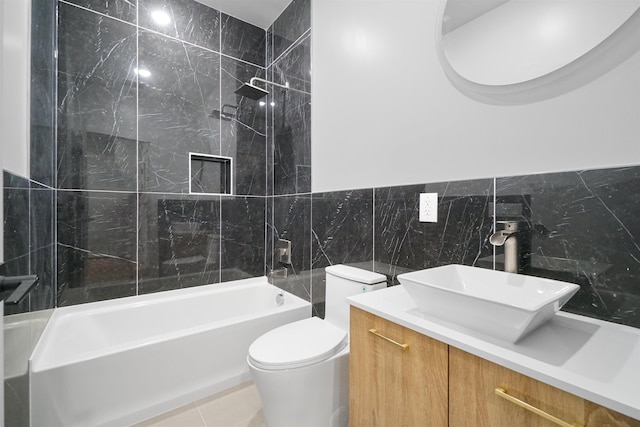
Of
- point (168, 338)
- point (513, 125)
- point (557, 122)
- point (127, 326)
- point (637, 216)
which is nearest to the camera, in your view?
point (637, 216)

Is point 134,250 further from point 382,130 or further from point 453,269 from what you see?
point 453,269

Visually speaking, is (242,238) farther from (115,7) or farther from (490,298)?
(490,298)

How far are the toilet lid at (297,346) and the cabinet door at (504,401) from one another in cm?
66

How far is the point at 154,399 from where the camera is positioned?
1524 mm

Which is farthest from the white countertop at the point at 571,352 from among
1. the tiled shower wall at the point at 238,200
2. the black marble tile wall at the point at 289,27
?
the black marble tile wall at the point at 289,27

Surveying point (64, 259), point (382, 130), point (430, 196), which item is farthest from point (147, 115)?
point (430, 196)

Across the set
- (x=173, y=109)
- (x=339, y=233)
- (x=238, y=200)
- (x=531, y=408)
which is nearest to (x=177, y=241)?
(x=238, y=200)

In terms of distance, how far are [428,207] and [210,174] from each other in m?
1.94

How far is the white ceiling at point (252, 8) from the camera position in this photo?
7.70ft

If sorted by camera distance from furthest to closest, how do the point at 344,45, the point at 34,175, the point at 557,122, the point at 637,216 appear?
1. the point at 344,45
2. the point at 34,175
3. the point at 557,122
4. the point at 637,216

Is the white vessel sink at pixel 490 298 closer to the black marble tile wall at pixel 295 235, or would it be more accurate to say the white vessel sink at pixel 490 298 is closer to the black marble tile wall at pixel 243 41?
the black marble tile wall at pixel 295 235

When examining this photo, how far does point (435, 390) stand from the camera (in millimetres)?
759

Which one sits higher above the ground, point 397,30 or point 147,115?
point 397,30

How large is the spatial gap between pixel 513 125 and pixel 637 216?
457 mm
